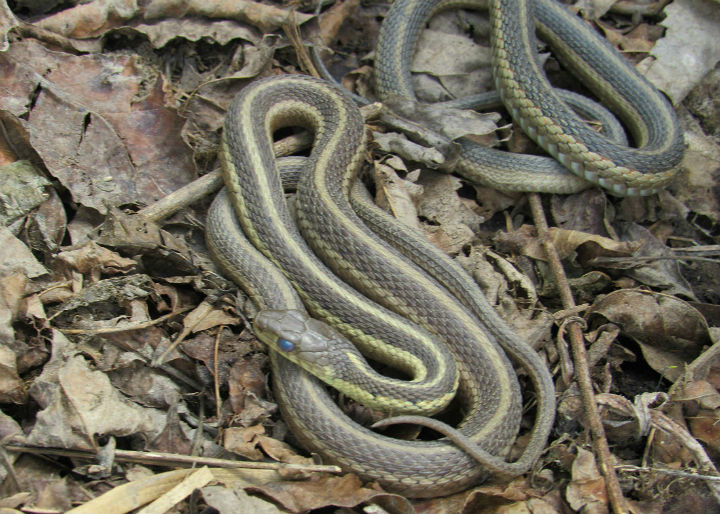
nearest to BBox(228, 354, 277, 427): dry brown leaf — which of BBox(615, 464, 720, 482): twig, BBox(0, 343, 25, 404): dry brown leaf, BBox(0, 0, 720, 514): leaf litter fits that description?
BBox(0, 0, 720, 514): leaf litter

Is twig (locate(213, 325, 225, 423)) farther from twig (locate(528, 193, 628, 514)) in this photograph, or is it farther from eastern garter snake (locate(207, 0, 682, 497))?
twig (locate(528, 193, 628, 514))

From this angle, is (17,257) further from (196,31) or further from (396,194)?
(396,194)

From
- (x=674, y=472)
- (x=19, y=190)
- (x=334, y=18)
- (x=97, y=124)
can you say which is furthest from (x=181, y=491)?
(x=334, y=18)

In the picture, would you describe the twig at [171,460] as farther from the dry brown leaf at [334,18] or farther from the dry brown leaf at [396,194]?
the dry brown leaf at [334,18]

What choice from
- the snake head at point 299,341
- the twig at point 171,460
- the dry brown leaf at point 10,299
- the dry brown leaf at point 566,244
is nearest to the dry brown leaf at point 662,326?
the dry brown leaf at point 566,244

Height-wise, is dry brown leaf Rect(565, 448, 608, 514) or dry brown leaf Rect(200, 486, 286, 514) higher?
dry brown leaf Rect(200, 486, 286, 514)

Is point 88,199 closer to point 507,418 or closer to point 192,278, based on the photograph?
point 192,278
